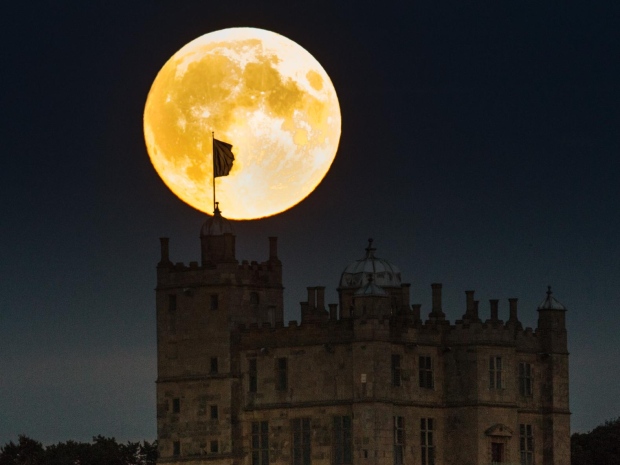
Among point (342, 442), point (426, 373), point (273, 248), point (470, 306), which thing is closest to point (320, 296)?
point (273, 248)

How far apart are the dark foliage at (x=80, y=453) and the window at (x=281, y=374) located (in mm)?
25622

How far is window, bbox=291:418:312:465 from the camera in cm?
13025

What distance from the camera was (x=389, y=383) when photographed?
424ft

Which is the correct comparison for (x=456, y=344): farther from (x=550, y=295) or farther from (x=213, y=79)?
(x=213, y=79)

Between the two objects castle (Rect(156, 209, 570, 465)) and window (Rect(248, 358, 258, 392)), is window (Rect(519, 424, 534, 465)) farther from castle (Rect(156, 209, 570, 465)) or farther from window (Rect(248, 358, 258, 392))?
window (Rect(248, 358, 258, 392))

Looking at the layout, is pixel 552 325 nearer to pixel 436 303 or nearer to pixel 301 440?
pixel 436 303

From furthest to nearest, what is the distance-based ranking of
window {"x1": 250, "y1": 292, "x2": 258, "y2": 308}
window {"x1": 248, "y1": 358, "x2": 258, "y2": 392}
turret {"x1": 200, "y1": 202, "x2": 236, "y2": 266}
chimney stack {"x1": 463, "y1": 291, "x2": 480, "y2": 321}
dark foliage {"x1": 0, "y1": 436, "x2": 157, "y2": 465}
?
1. dark foliage {"x1": 0, "y1": 436, "x2": 157, "y2": 465}
2. window {"x1": 250, "y1": 292, "x2": 258, "y2": 308}
3. turret {"x1": 200, "y1": 202, "x2": 236, "y2": 266}
4. chimney stack {"x1": 463, "y1": 291, "x2": 480, "y2": 321}
5. window {"x1": 248, "y1": 358, "x2": 258, "y2": 392}

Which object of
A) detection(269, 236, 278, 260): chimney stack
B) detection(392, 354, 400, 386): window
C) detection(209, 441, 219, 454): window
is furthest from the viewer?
detection(269, 236, 278, 260): chimney stack

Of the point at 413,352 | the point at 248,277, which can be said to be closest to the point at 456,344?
the point at 413,352

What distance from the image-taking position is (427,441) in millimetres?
131500

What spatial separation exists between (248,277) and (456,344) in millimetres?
12971

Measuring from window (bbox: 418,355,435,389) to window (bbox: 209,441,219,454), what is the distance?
40.9ft

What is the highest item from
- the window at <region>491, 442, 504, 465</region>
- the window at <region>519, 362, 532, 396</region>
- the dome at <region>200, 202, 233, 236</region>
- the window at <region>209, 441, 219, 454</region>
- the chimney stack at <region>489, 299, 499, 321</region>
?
the dome at <region>200, 202, 233, 236</region>

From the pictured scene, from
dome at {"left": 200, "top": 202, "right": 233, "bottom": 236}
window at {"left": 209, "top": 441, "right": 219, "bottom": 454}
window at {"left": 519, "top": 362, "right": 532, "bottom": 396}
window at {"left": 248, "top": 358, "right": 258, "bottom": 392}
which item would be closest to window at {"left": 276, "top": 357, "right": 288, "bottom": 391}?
window at {"left": 248, "top": 358, "right": 258, "bottom": 392}
